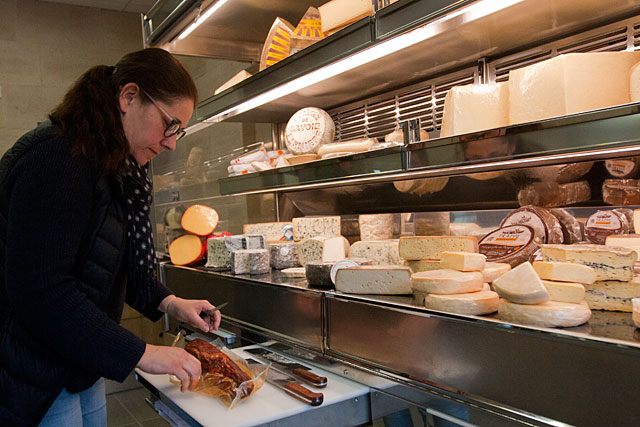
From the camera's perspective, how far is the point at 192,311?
1604 millimetres

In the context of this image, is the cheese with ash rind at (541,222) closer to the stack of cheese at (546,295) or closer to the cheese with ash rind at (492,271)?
the cheese with ash rind at (492,271)

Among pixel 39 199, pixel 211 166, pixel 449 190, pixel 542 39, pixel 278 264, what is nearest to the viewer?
pixel 39 199

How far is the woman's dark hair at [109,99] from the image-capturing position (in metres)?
1.17

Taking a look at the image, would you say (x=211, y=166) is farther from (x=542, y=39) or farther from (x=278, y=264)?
(x=542, y=39)

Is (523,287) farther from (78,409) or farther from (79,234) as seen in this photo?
(78,409)

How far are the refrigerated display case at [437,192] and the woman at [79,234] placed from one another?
483mm

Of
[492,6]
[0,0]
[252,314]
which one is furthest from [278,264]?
[0,0]

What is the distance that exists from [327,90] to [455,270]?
3.82 feet

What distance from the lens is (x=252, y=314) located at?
74.4 inches

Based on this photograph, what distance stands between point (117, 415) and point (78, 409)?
2.65 m

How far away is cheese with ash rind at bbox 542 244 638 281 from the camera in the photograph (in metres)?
1.04

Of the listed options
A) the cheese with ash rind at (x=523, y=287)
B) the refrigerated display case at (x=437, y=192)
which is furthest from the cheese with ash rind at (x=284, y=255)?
the cheese with ash rind at (x=523, y=287)

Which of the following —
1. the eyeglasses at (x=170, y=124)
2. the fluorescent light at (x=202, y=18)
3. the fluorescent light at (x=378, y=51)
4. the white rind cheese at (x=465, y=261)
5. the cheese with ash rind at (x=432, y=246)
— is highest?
the fluorescent light at (x=202, y=18)

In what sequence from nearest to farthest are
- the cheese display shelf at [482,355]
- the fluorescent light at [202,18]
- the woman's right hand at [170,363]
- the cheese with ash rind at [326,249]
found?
the cheese display shelf at [482,355] → the woman's right hand at [170,363] → the cheese with ash rind at [326,249] → the fluorescent light at [202,18]
